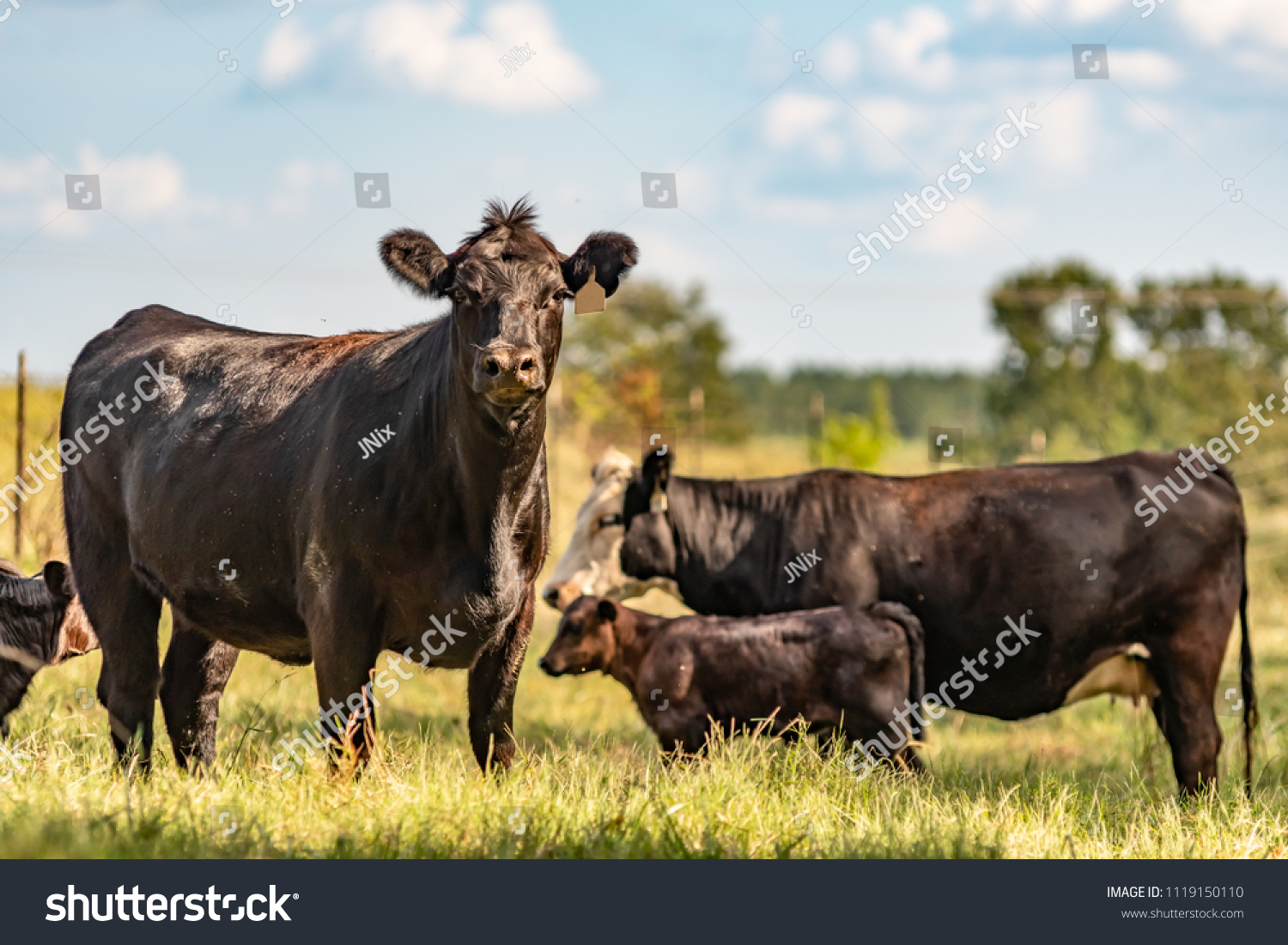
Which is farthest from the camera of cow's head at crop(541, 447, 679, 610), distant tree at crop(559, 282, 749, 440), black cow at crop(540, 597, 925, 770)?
distant tree at crop(559, 282, 749, 440)

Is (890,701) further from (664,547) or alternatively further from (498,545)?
(498,545)

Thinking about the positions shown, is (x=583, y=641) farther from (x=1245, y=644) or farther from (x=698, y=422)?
(x=698, y=422)

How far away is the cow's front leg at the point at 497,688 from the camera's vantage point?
18.8 ft

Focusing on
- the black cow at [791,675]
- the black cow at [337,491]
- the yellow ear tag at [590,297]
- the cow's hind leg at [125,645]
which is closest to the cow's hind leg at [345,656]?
the black cow at [337,491]

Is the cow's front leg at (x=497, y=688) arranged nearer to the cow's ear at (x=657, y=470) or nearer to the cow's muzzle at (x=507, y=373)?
the cow's muzzle at (x=507, y=373)

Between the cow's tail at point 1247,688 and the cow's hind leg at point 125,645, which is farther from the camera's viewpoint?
the cow's tail at point 1247,688

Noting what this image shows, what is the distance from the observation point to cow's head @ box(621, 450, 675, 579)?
816 cm

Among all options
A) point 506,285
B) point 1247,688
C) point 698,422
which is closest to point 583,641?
point 506,285

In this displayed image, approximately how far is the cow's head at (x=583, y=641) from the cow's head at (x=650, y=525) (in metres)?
0.51

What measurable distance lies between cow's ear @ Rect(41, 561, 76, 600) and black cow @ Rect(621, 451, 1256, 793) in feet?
12.9

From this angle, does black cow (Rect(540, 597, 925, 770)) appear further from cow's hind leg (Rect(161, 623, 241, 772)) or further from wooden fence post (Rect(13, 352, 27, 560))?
wooden fence post (Rect(13, 352, 27, 560))

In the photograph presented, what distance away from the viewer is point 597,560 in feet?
27.3

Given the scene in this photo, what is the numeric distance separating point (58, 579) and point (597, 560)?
3.09 m

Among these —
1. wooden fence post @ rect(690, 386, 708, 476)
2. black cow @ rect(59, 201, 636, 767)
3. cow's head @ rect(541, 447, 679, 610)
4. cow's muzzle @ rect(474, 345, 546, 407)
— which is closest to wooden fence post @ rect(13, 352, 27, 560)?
black cow @ rect(59, 201, 636, 767)
